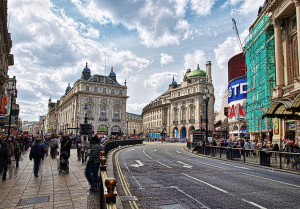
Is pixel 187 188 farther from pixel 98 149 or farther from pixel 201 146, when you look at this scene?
pixel 201 146

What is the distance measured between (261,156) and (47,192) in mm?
14598

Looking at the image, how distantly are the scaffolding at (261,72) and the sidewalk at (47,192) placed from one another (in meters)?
23.1

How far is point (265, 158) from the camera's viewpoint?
17.3 metres

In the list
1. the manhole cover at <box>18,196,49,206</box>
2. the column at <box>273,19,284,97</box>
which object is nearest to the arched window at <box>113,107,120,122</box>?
the column at <box>273,19,284,97</box>

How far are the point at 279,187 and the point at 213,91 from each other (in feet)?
268

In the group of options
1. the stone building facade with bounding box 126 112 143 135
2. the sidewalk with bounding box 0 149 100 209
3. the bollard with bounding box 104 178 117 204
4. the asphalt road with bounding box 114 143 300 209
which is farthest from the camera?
the stone building facade with bounding box 126 112 143 135

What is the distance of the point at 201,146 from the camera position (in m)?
27.3

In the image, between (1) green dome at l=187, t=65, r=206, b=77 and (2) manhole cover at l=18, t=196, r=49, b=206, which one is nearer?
(2) manhole cover at l=18, t=196, r=49, b=206

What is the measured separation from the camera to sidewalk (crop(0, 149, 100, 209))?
6.61m

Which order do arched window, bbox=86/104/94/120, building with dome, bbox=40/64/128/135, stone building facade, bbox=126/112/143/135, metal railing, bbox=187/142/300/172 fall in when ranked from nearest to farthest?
1. metal railing, bbox=187/142/300/172
2. arched window, bbox=86/104/94/120
3. building with dome, bbox=40/64/128/135
4. stone building facade, bbox=126/112/143/135

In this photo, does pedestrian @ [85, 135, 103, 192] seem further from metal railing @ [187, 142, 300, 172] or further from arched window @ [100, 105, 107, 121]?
arched window @ [100, 105, 107, 121]

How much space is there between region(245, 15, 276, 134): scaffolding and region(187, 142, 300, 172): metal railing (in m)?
8.04

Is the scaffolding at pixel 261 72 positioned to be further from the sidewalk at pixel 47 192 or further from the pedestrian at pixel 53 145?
the sidewalk at pixel 47 192

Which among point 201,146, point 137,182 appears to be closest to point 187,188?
point 137,182
